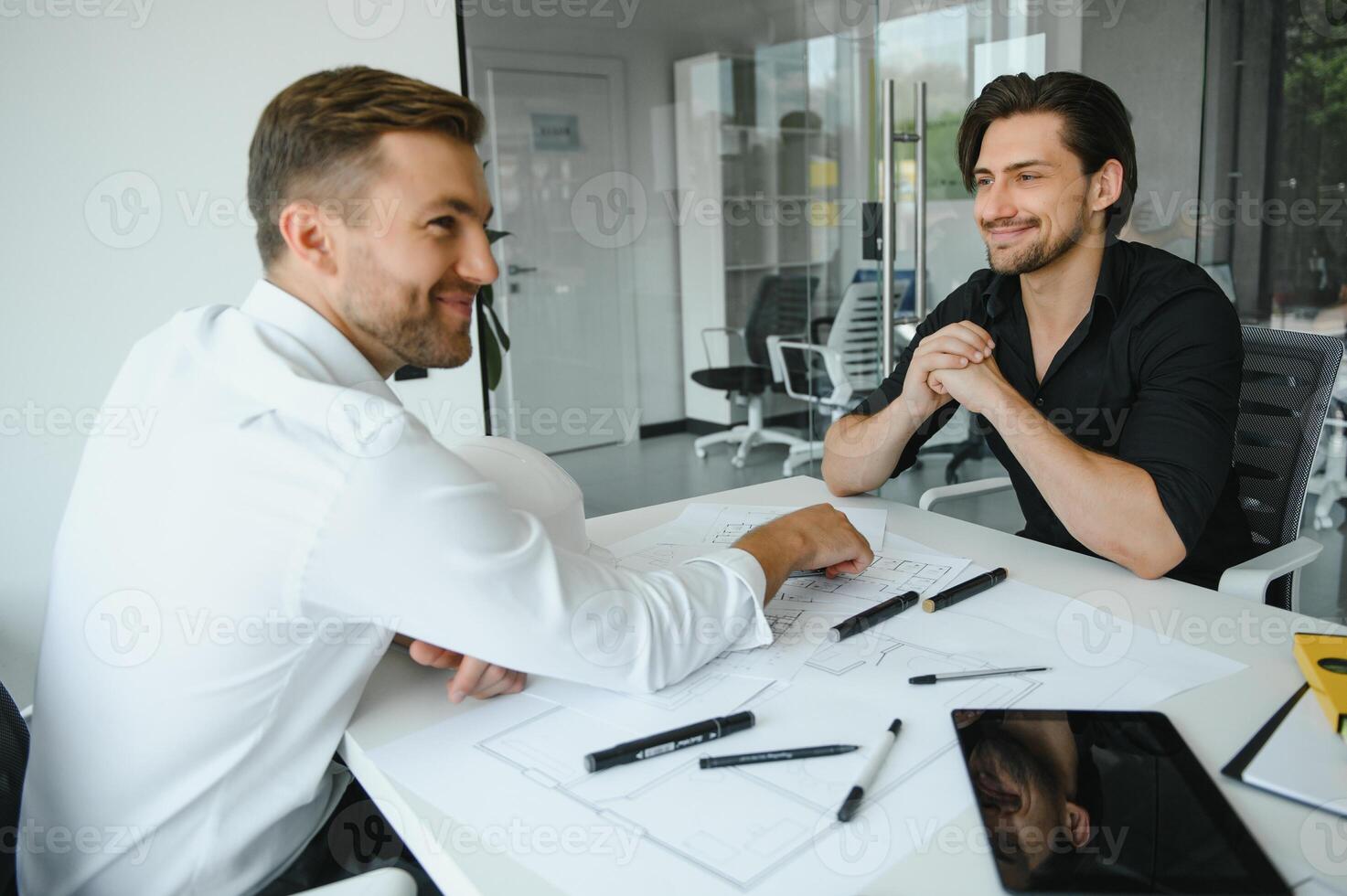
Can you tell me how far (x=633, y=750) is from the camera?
0.98 metres

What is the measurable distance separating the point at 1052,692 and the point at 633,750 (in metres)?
0.46

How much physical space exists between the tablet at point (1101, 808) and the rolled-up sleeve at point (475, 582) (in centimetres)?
35

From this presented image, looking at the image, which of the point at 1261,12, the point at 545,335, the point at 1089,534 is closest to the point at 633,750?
the point at 1089,534

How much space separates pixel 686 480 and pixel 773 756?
318 cm
